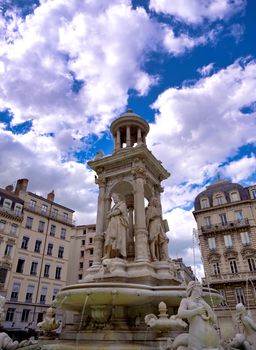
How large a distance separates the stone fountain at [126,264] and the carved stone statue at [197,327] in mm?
1853

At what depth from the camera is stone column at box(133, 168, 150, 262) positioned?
9555 millimetres

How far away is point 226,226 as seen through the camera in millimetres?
36438

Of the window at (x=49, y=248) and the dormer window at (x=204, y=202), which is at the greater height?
the dormer window at (x=204, y=202)

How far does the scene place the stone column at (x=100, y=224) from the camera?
34.5 ft

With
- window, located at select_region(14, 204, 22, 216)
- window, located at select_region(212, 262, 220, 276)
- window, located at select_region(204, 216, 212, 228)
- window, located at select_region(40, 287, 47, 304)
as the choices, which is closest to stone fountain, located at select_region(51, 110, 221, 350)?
window, located at select_region(212, 262, 220, 276)

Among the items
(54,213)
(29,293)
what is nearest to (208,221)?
(54,213)

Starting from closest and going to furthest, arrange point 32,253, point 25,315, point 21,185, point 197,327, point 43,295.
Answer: point 197,327 < point 25,315 < point 43,295 < point 32,253 < point 21,185

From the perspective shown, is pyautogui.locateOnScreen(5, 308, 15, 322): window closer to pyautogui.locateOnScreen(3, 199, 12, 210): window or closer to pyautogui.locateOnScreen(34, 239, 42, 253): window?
pyautogui.locateOnScreen(34, 239, 42, 253): window

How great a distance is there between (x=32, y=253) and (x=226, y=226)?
2746cm

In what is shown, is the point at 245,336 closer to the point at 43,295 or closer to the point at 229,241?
the point at 229,241

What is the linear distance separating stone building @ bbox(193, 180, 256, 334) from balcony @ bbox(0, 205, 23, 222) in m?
25.6

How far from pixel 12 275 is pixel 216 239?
1087 inches

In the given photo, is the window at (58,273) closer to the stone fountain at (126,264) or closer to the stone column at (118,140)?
the stone fountain at (126,264)

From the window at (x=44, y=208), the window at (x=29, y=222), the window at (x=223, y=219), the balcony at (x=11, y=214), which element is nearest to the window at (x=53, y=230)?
the window at (x=44, y=208)
